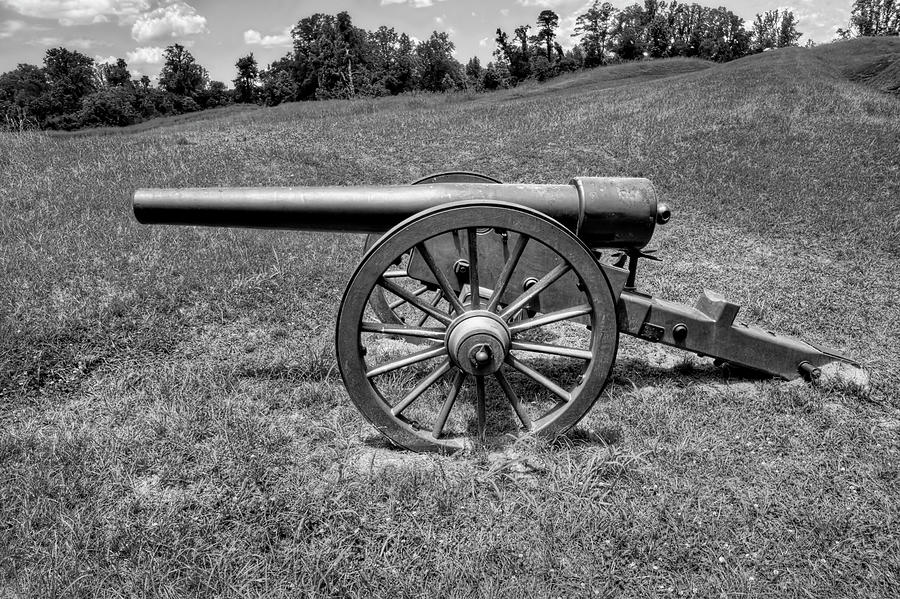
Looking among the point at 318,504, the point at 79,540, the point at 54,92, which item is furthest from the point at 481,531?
the point at 54,92

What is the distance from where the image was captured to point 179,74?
74312 millimetres

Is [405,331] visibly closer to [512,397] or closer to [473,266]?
[473,266]

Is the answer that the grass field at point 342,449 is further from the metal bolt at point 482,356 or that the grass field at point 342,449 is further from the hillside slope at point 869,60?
the hillside slope at point 869,60

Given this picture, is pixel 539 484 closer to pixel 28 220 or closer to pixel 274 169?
pixel 28 220

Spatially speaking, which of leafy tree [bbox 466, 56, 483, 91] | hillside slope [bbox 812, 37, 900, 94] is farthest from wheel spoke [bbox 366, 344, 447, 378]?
leafy tree [bbox 466, 56, 483, 91]

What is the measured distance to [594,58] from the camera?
57.1 m

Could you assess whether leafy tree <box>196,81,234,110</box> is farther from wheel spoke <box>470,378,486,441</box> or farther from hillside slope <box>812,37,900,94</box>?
wheel spoke <box>470,378,486,441</box>

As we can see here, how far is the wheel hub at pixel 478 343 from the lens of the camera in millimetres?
2867

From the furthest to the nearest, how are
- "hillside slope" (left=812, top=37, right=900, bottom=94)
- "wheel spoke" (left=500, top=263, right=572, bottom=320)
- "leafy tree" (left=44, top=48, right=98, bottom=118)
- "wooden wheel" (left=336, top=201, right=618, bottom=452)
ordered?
1. "leafy tree" (left=44, top=48, right=98, bottom=118)
2. "hillside slope" (left=812, top=37, right=900, bottom=94)
3. "wheel spoke" (left=500, top=263, right=572, bottom=320)
4. "wooden wheel" (left=336, top=201, right=618, bottom=452)

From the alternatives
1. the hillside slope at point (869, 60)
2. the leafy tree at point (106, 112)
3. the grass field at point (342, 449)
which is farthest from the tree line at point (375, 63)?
the grass field at point (342, 449)

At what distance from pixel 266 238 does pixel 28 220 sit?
2374 millimetres

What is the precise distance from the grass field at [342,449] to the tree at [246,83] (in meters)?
72.0

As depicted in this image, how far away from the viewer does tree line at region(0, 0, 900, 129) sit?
180 feet

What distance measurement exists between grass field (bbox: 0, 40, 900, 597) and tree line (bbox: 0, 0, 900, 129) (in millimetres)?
43937
